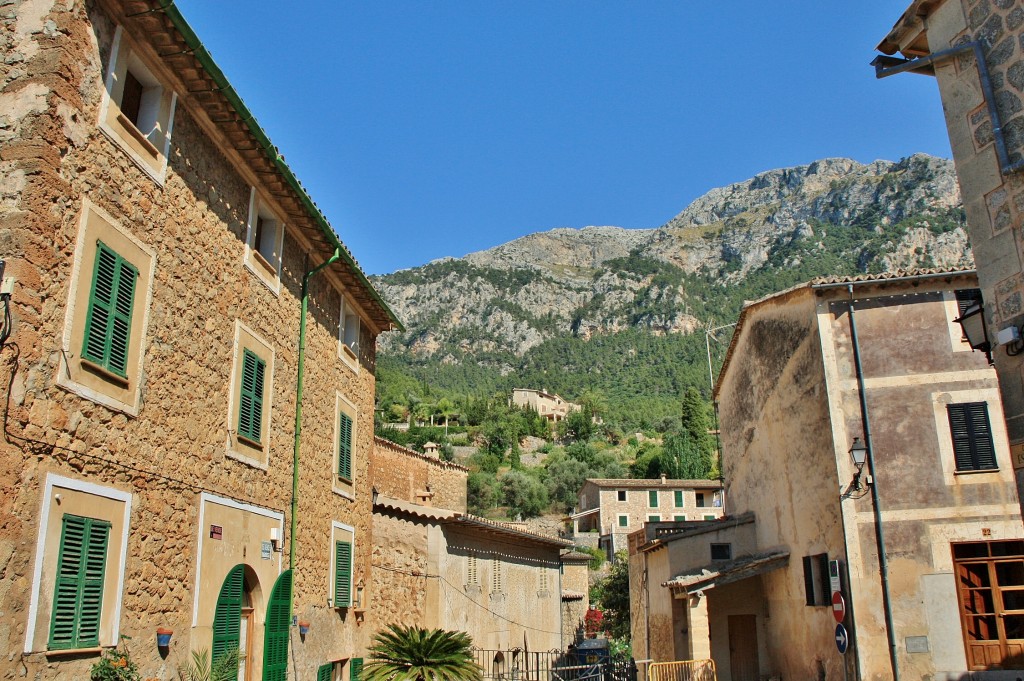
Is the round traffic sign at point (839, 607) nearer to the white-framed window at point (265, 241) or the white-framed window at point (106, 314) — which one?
the white-framed window at point (265, 241)

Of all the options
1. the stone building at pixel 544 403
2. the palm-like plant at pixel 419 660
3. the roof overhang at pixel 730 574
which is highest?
the stone building at pixel 544 403

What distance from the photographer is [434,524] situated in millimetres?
20094

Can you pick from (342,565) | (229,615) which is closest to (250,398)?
(229,615)

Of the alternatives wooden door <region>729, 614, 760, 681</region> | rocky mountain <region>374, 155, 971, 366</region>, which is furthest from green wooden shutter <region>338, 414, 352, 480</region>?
rocky mountain <region>374, 155, 971, 366</region>

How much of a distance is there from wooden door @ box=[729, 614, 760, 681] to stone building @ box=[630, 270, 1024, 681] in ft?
3.70

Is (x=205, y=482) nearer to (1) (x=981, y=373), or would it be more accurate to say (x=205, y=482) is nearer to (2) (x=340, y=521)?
(2) (x=340, y=521)

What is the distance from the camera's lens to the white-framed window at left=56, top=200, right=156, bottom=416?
26.8 ft

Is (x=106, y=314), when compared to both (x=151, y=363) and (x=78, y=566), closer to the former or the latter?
(x=151, y=363)

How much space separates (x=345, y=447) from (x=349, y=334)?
2.53m

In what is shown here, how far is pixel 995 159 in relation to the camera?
903 centimetres

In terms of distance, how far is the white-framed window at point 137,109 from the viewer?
904 cm

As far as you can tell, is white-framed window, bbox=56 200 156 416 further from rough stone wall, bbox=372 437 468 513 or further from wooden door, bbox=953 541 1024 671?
rough stone wall, bbox=372 437 468 513

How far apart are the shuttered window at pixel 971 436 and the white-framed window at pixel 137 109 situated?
1551 cm

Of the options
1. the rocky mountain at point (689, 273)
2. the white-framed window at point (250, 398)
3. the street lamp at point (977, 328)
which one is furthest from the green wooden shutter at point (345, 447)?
the rocky mountain at point (689, 273)
